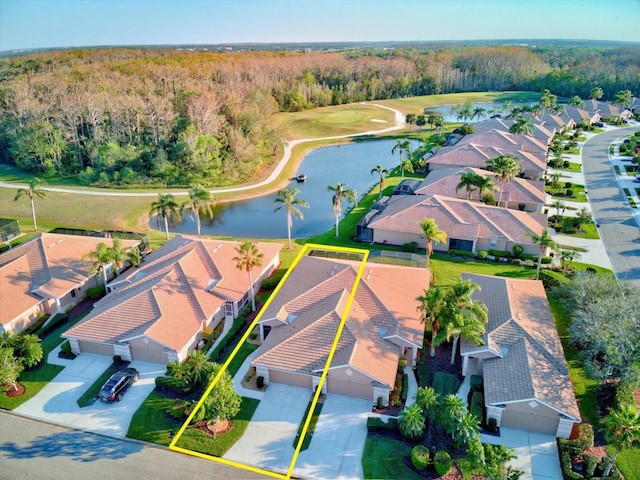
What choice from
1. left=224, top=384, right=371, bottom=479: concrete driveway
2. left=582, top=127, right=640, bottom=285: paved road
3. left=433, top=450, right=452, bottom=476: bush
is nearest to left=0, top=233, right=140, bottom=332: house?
left=224, top=384, right=371, bottom=479: concrete driveway

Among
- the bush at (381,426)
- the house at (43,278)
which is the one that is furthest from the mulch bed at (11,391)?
the bush at (381,426)

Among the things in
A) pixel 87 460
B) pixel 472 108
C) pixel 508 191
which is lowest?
pixel 87 460

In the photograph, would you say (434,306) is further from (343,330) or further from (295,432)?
(295,432)

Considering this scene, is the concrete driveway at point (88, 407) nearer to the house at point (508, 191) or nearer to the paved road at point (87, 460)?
the paved road at point (87, 460)

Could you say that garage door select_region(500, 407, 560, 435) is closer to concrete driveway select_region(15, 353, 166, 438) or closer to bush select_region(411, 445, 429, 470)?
bush select_region(411, 445, 429, 470)

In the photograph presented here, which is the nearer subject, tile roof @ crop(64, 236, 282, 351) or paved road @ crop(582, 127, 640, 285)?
tile roof @ crop(64, 236, 282, 351)

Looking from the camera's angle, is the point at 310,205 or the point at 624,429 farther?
the point at 310,205

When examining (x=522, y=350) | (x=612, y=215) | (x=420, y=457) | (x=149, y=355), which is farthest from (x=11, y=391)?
(x=612, y=215)
